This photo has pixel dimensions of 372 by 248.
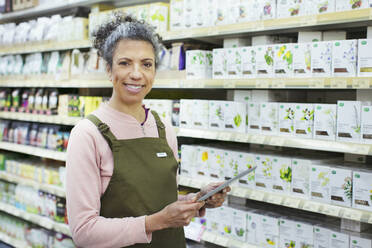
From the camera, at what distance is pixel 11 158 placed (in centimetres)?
470

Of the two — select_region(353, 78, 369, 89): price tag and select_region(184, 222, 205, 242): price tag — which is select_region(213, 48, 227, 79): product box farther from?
select_region(184, 222, 205, 242): price tag

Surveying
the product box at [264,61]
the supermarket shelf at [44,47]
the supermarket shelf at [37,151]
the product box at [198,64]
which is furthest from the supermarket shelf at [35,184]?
the product box at [264,61]

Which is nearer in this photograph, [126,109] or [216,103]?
[126,109]

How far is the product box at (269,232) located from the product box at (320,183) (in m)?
0.31

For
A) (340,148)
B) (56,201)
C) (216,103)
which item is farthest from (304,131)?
(56,201)

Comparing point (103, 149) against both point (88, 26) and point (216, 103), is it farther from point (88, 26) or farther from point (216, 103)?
point (88, 26)

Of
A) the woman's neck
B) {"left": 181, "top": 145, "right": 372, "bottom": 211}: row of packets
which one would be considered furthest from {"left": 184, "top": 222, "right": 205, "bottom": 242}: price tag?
the woman's neck

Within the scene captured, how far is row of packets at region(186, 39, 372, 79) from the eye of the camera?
2.10 meters

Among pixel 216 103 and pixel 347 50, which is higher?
pixel 347 50

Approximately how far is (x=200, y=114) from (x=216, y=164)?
0.35 m

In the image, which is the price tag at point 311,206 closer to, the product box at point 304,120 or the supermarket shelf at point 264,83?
the product box at point 304,120

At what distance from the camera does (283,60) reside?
235 cm

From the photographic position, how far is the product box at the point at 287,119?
235cm

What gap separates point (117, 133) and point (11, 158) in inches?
138
